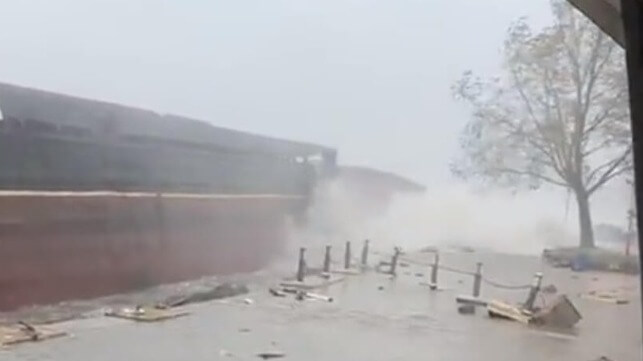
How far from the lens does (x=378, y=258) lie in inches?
193

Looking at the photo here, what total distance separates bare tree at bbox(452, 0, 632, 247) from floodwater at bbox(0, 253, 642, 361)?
44 centimetres

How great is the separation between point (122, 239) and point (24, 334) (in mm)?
1238

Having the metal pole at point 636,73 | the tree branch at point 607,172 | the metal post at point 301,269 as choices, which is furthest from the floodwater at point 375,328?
the metal pole at point 636,73

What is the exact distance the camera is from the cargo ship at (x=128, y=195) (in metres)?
4.43

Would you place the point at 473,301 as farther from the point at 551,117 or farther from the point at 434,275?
the point at 551,117

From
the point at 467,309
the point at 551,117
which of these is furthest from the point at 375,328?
the point at 551,117

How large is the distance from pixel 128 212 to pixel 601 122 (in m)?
2.69

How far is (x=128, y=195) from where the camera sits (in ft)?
16.5

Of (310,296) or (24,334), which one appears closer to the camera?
(24,334)

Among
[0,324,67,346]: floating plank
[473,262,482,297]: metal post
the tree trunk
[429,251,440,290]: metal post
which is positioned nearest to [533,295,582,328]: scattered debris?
the tree trunk

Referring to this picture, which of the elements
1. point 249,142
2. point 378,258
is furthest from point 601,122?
point 249,142

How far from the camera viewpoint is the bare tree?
139 inches

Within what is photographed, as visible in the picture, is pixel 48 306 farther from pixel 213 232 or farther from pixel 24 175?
pixel 213 232

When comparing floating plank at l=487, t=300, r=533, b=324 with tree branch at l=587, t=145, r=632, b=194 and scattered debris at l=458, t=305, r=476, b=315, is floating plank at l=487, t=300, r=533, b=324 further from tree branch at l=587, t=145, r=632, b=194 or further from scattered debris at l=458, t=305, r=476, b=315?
tree branch at l=587, t=145, r=632, b=194
